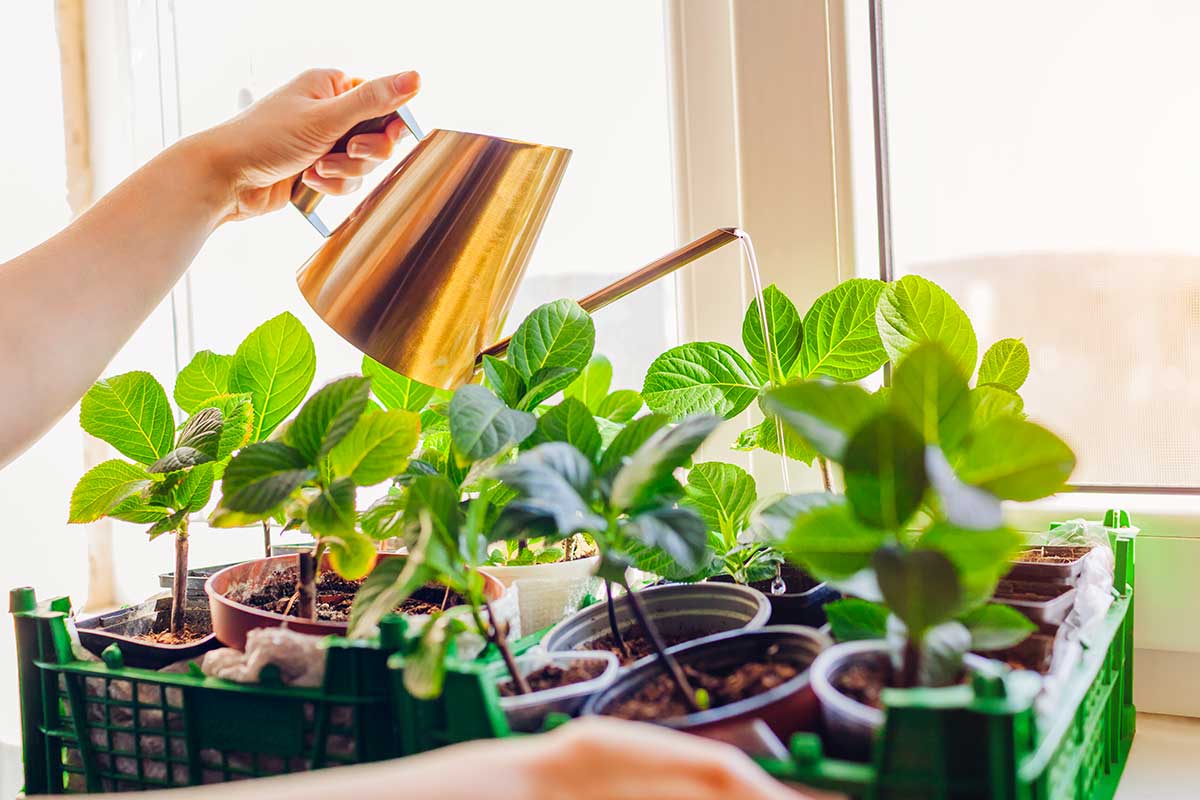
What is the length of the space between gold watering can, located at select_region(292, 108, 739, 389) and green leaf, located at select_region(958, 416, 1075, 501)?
36 cm

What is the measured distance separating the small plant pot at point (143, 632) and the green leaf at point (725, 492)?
37cm

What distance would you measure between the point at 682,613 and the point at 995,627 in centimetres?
22

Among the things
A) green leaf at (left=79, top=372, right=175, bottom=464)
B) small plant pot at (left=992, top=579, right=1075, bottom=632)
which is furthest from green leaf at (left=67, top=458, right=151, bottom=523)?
small plant pot at (left=992, top=579, right=1075, bottom=632)

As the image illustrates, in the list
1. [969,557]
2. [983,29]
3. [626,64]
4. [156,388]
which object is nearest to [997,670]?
[969,557]

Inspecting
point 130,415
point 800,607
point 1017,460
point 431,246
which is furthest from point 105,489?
point 1017,460

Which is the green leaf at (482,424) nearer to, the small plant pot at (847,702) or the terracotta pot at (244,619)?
the terracotta pot at (244,619)

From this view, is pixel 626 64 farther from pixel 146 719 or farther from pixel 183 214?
pixel 146 719

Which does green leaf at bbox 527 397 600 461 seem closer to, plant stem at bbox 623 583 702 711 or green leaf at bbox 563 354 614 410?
plant stem at bbox 623 583 702 711

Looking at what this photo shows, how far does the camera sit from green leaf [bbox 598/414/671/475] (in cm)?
49

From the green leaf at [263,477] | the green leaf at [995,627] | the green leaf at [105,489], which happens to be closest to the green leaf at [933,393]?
the green leaf at [995,627]

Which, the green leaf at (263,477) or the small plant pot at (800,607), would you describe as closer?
the green leaf at (263,477)

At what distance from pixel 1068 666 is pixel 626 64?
0.84 metres

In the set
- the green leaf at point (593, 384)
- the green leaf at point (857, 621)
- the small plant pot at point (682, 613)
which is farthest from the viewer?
the green leaf at point (593, 384)

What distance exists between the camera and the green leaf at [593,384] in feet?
2.61
